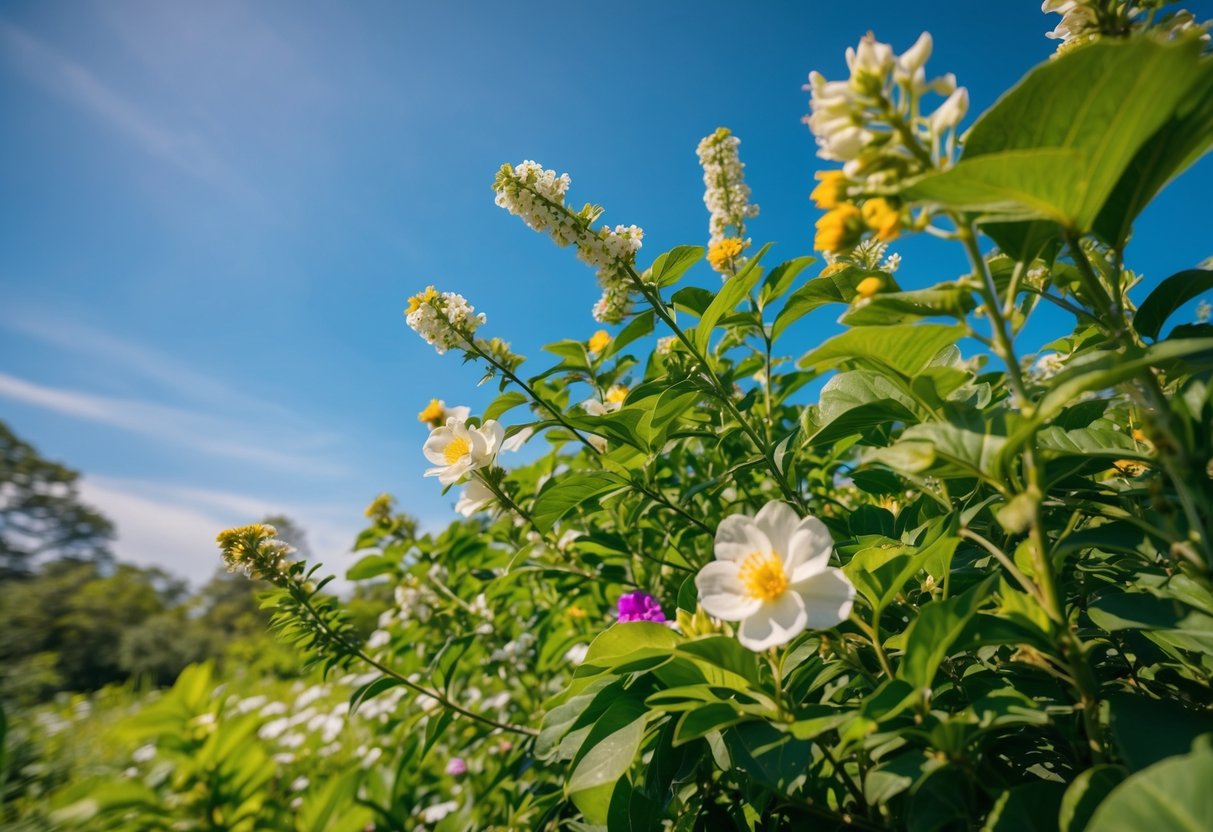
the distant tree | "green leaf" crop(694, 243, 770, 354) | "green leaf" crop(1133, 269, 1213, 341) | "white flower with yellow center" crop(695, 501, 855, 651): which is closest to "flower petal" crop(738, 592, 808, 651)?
"white flower with yellow center" crop(695, 501, 855, 651)

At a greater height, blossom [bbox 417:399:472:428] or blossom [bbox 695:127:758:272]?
blossom [bbox 695:127:758:272]

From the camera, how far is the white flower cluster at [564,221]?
1451 mm

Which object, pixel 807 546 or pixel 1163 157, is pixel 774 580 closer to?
pixel 807 546

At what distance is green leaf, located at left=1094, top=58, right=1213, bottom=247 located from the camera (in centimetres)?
62

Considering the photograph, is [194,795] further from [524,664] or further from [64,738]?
[64,738]

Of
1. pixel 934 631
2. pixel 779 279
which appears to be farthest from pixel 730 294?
pixel 934 631

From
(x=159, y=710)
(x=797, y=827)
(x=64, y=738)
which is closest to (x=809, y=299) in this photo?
(x=797, y=827)

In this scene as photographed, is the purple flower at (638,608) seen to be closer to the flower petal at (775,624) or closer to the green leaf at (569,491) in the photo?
the green leaf at (569,491)

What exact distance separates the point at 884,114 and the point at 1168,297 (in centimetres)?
67

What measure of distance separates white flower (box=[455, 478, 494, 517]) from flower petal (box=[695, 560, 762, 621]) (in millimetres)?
918

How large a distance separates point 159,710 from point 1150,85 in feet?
5.19

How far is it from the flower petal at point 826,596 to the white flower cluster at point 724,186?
5.10ft

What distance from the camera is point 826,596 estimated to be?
78 cm

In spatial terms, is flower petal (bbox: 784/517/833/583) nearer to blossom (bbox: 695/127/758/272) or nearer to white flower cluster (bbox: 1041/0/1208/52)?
white flower cluster (bbox: 1041/0/1208/52)
